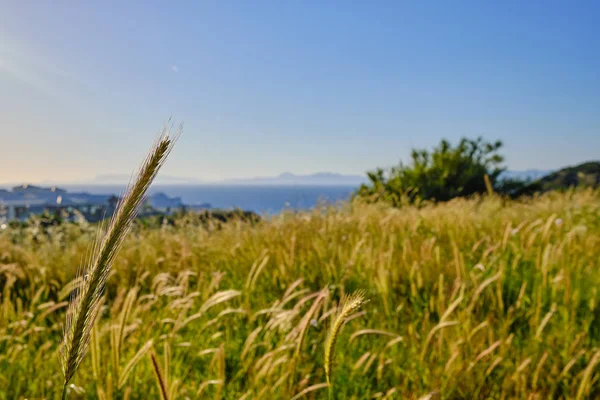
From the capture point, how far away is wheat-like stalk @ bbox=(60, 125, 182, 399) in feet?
2.17

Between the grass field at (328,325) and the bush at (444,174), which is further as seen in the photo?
the bush at (444,174)

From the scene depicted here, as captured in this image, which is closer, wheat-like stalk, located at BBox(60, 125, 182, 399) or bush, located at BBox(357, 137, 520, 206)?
wheat-like stalk, located at BBox(60, 125, 182, 399)

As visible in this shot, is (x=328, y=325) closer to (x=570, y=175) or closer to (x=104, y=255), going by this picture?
(x=104, y=255)

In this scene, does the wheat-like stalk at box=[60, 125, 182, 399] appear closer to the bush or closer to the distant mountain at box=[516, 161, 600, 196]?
the bush

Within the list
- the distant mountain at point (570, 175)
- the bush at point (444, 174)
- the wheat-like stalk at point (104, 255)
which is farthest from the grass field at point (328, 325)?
the distant mountain at point (570, 175)

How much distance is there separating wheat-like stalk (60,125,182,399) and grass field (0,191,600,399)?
0.38 metres

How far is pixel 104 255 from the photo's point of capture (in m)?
0.68

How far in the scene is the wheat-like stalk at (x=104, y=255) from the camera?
26.1 inches

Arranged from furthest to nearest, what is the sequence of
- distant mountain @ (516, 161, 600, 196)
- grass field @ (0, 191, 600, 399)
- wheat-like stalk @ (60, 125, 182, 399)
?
distant mountain @ (516, 161, 600, 196) → grass field @ (0, 191, 600, 399) → wheat-like stalk @ (60, 125, 182, 399)

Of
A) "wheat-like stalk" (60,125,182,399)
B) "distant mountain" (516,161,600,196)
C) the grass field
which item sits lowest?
the grass field

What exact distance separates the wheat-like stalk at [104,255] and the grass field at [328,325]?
38 centimetres

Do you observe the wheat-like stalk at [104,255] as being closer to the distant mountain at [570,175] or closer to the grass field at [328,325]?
the grass field at [328,325]

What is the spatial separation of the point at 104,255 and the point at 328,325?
2.39 m

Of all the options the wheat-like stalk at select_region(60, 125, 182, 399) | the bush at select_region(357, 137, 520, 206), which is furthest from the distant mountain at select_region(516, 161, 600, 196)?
the wheat-like stalk at select_region(60, 125, 182, 399)
